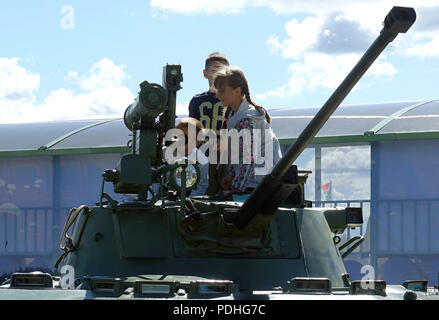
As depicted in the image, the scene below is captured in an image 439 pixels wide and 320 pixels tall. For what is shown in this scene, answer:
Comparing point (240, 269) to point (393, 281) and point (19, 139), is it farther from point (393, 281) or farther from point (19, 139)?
point (19, 139)

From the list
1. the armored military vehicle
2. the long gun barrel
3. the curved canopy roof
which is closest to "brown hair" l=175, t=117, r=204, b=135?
the armored military vehicle

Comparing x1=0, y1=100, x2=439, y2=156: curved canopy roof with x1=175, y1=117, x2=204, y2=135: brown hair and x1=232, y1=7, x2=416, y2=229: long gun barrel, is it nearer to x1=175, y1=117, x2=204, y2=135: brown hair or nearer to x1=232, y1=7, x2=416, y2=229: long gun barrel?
x1=175, y1=117, x2=204, y2=135: brown hair

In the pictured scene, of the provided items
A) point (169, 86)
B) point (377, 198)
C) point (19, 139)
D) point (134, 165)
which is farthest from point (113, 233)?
point (19, 139)

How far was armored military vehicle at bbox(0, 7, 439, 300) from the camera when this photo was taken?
9109mm

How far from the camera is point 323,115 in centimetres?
912

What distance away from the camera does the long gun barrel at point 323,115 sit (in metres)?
8.60

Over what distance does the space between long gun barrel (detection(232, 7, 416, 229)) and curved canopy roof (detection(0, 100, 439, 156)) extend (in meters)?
16.1

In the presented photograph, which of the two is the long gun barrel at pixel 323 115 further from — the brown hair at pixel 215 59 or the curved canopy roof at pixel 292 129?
the curved canopy roof at pixel 292 129

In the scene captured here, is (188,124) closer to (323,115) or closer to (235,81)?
(235,81)

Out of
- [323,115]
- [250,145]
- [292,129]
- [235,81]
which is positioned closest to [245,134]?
[250,145]

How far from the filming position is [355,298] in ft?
28.2

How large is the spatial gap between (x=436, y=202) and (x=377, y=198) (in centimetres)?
139
